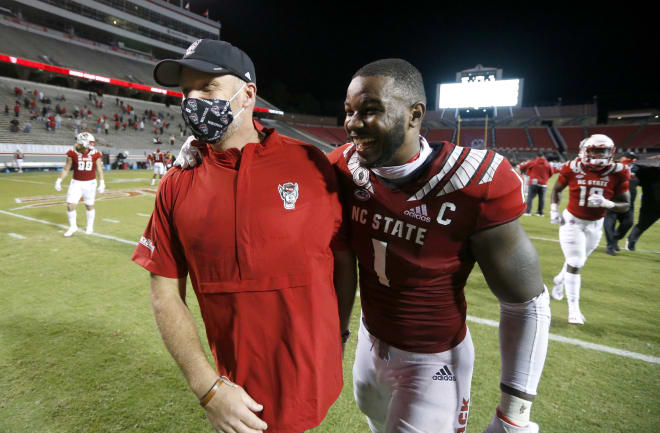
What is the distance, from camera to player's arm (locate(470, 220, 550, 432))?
1.45 metres

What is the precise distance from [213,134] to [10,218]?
10735 mm

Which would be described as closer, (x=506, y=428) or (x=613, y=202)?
(x=506, y=428)

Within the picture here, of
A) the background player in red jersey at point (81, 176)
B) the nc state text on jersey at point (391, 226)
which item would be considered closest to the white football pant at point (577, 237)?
the nc state text on jersey at point (391, 226)

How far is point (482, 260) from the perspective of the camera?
152 centimetres

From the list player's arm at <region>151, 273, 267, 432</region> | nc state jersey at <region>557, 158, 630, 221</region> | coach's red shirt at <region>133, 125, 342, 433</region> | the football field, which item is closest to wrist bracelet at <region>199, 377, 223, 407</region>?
player's arm at <region>151, 273, 267, 432</region>

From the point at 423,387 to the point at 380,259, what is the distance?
0.63 metres

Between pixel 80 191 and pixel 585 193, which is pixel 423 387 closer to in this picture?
pixel 585 193

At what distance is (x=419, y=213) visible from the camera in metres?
1.57

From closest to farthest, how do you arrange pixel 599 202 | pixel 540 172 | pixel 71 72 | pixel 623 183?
pixel 599 202 → pixel 623 183 → pixel 540 172 → pixel 71 72

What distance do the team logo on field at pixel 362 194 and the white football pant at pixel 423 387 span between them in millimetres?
753

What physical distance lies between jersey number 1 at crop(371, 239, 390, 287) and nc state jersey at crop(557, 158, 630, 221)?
4274mm

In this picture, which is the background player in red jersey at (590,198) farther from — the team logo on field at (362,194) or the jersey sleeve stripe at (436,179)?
the team logo on field at (362,194)

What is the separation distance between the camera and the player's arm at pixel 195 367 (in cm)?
133

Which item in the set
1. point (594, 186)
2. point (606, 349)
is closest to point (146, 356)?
point (606, 349)
